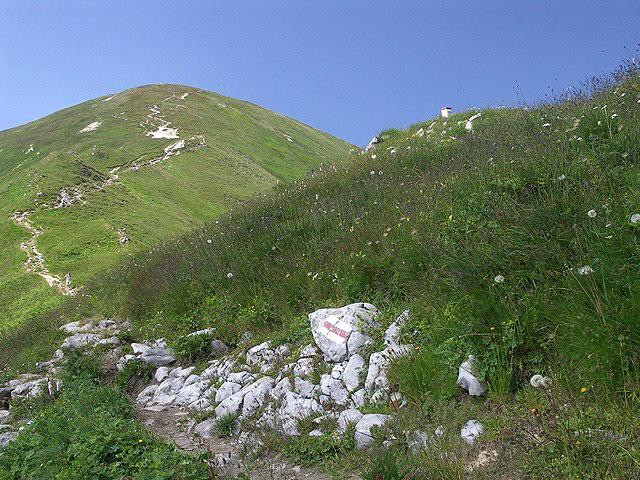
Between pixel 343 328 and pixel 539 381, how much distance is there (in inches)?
107

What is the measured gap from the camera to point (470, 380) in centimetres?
438

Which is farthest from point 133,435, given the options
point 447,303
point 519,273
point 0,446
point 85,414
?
point 519,273

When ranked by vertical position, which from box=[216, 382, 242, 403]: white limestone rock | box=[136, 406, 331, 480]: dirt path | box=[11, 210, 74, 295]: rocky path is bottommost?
box=[136, 406, 331, 480]: dirt path

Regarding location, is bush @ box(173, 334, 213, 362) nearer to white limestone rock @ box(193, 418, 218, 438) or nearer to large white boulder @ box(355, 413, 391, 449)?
white limestone rock @ box(193, 418, 218, 438)

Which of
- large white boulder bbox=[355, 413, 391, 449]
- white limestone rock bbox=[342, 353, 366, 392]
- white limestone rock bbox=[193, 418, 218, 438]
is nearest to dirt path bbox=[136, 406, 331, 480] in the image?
white limestone rock bbox=[193, 418, 218, 438]

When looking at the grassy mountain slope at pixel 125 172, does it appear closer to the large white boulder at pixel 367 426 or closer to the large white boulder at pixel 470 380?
the large white boulder at pixel 367 426

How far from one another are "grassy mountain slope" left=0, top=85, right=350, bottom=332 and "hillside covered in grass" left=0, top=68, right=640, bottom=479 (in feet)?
52.9

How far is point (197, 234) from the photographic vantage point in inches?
551

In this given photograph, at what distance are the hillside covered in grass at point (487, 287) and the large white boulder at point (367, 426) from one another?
17 centimetres

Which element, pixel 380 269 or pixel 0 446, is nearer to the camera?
pixel 0 446

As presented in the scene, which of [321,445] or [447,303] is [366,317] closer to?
[447,303]

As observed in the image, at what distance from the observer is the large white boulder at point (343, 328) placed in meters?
5.90

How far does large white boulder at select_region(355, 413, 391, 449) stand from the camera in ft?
14.2

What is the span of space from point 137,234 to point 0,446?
2861 cm
